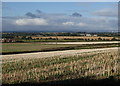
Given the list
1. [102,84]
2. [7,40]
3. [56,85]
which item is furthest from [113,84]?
[7,40]

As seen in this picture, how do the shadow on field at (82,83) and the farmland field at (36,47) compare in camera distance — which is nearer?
the shadow on field at (82,83)

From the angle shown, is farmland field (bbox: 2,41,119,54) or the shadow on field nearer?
the shadow on field

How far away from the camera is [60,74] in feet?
51.4

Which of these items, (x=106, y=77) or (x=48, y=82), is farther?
(x=106, y=77)

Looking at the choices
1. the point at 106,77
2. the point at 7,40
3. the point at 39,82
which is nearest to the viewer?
the point at 39,82

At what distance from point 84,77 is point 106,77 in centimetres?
115

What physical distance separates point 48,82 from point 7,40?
170ft

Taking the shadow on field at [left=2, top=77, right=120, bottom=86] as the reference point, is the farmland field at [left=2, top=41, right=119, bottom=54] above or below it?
below

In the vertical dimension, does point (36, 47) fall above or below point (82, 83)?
below

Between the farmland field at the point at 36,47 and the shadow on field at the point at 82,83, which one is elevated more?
the shadow on field at the point at 82,83

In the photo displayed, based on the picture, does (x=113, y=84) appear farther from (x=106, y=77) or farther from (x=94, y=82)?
(x=106, y=77)

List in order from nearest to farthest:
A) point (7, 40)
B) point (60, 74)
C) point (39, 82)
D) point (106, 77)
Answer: point (39, 82) < point (106, 77) < point (60, 74) < point (7, 40)

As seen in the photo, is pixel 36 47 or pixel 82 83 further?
pixel 36 47

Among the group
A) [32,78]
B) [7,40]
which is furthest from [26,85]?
[7,40]
